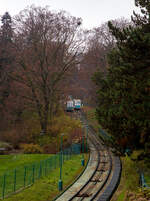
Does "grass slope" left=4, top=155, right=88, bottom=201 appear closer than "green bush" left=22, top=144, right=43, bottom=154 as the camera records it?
Yes

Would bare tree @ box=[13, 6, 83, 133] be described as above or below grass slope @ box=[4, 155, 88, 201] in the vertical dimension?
above

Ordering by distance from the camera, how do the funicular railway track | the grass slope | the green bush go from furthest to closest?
the green bush → the funicular railway track → the grass slope

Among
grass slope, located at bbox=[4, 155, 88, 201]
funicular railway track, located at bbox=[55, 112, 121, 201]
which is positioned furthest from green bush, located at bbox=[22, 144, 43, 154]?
funicular railway track, located at bbox=[55, 112, 121, 201]

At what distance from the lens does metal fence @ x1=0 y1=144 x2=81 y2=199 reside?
30.0 metres

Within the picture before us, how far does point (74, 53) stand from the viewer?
5391cm

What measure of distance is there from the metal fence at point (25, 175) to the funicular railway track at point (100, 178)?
17.2 ft

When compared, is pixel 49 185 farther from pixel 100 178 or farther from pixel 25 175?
pixel 100 178

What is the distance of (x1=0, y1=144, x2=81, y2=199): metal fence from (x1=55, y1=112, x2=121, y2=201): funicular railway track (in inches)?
206

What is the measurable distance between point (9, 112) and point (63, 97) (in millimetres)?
11785

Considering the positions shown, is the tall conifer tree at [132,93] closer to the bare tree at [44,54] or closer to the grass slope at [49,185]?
the grass slope at [49,185]

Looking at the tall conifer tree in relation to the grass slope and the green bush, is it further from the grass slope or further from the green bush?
the green bush

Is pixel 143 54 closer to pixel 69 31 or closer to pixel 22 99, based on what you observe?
pixel 69 31

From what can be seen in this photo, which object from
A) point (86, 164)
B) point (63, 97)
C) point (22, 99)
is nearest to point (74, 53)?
point (63, 97)

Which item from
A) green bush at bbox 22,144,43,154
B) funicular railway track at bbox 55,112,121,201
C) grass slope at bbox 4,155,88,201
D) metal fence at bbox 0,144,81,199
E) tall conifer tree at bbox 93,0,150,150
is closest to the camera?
tall conifer tree at bbox 93,0,150,150
